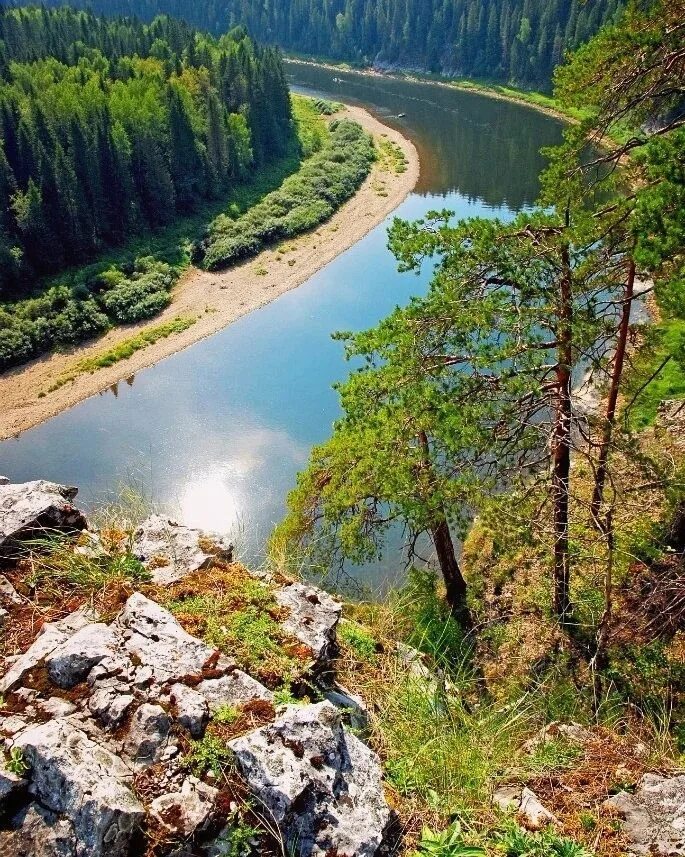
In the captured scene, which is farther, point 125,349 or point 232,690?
point 125,349

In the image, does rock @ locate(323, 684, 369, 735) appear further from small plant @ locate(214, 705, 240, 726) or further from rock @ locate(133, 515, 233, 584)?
rock @ locate(133, 515, 233, 584)

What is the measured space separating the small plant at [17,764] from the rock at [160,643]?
1.17m

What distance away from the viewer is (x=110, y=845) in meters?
4.47

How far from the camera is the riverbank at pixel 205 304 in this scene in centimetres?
3350

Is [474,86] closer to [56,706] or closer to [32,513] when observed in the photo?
[32,513]

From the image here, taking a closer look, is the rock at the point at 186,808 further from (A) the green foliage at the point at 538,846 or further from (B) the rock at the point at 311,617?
(A) the green foliage at the point at 538,846

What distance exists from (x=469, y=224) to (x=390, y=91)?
102 meters

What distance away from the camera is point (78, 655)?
5.61m

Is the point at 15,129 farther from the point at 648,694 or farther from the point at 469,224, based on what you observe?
the point at 648,694

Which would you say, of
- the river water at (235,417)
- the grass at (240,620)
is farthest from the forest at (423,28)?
the grass at (240,620)

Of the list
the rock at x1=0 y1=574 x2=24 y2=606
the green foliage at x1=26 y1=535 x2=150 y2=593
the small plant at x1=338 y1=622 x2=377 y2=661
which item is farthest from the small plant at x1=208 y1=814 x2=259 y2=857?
the rock at x1=0 y1=574 x2=24 y2=606

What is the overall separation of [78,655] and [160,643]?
704 millimetres

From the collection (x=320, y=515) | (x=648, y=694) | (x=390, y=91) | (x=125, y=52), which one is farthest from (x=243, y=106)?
(x=648, y=694)

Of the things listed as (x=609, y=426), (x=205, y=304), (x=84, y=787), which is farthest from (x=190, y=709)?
(x=205, y=304)
